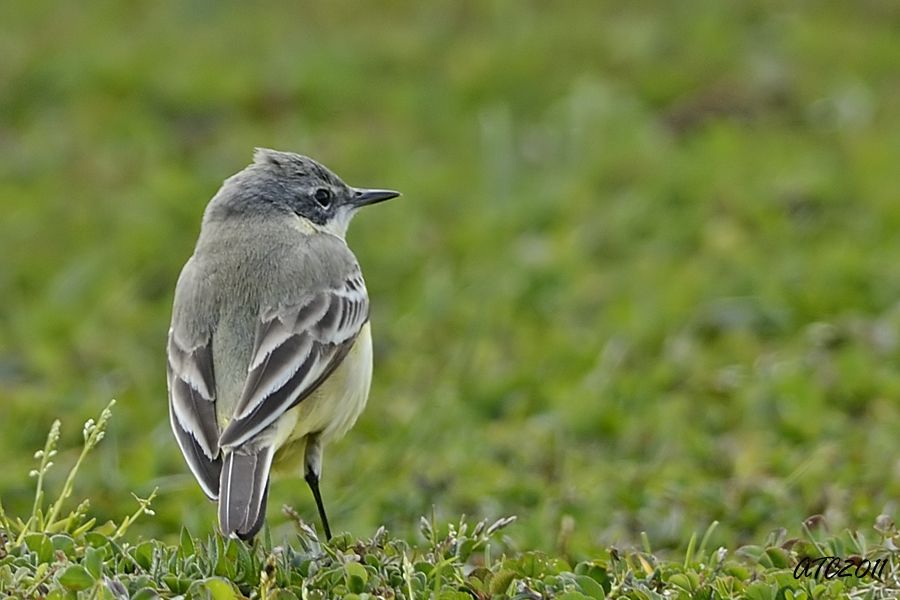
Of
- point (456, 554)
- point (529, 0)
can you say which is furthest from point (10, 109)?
point (456, 554)

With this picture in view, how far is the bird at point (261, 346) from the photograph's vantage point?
568 centimetres

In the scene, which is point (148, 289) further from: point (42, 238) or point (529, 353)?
point (529, 353)

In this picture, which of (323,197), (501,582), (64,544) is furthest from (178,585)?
(323,197)

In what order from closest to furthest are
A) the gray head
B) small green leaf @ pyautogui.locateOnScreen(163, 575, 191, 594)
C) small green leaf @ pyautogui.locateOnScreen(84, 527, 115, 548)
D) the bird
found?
small green leaf @ pyautogui.locateOnScreen(163, 575, 191, 594), small green leaf @ pyautogui.locateOnScreen(84, 527, 115, 548), the bird, the gray head

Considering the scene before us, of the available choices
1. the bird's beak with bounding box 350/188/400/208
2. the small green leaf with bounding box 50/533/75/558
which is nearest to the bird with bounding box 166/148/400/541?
the bird's beak with bounding box 350/188/400/208

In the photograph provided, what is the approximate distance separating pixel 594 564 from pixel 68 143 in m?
8.97

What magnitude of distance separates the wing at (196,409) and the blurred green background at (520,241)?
62.6 inches

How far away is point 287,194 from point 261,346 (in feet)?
4.17

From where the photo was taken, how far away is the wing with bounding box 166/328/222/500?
5.69 metres

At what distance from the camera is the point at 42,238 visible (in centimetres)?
1187

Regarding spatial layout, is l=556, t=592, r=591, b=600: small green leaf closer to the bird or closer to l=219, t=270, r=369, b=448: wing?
the bird

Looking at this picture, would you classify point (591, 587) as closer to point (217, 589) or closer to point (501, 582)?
point (501, 582)

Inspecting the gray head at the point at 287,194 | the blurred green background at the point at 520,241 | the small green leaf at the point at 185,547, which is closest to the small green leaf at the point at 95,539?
the small green leaf at the point at 185,547

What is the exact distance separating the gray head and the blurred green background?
136 centimetres
